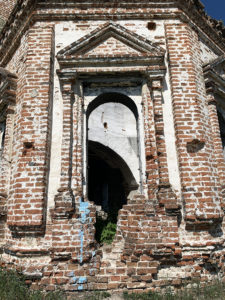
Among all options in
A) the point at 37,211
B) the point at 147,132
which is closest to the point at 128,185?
the point at 147,132

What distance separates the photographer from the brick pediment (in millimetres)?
4723

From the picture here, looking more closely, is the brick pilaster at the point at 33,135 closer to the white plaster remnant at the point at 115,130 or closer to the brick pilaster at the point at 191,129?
the brick pilaster at the point at 191,129

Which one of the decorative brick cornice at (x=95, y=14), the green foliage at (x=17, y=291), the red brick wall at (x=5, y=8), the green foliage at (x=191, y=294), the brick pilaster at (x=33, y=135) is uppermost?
the red brick wall at (x=5, y=8)

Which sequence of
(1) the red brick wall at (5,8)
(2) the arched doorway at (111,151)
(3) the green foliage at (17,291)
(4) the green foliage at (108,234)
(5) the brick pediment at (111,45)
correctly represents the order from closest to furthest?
1. (3) the green foliage at (17,291)
2. (4) the green foliage at (108,234)
3. (5) the brick pediment at (111,45)
4. (2) the arched doorway at (111,151)
5. (1) the red brick wall at (5,8)

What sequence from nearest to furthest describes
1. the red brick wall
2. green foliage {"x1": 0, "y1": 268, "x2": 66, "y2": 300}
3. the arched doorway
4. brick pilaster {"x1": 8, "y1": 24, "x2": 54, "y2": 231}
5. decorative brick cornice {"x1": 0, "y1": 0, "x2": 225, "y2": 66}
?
green foliage {"x1": 0, "y1": 268, "x2": 66, "y2": 300} < brick pilaster {"x1": 8, "y1": 24, "x2": 54, "y2": 231} < decorative brick cornice {"x1": 0, "y1": 0, "x2": 225, "y2": 66} < the arched doorway < the red brick wall

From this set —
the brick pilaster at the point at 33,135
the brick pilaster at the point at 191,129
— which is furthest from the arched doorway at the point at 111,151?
the brick pilaster at the point at 33,135

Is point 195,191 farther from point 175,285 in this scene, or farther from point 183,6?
point 183,6

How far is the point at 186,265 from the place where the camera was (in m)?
3.83

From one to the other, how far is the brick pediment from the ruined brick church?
0.02 m

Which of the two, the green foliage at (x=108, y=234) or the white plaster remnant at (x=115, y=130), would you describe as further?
the white plaster remnant at (x=115, y=130)

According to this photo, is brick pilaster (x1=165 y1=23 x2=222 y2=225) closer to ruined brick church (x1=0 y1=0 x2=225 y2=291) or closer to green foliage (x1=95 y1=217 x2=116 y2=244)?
ruined brick church (x1=0 y1=0 x2=225 y2=291)

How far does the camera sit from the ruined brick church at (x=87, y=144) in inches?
148

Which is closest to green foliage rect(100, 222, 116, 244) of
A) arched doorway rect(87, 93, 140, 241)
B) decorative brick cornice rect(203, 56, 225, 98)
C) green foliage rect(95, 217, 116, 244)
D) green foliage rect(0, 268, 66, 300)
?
green foliage rect(95, 217, 116, 244)

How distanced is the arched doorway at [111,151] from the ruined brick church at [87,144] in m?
3.92
